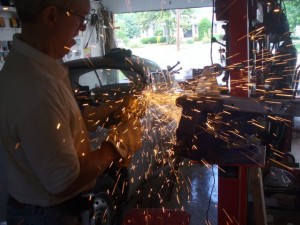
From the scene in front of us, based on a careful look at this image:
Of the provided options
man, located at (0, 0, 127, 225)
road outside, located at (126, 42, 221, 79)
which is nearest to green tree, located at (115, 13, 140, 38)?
road outside, located at (126, 42, 221, 79)

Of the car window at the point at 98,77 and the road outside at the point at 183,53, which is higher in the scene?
the road outside at the point at 183,53

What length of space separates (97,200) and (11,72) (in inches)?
80.7

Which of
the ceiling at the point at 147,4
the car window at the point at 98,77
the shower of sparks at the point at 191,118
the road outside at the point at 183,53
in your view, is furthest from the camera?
the road outside at the point at 183,53

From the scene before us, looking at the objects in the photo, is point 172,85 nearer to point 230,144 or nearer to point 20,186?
point 230,144

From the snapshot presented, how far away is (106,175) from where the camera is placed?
334 centimetres

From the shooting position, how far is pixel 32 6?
1.39 m

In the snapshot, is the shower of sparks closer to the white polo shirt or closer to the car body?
the car body

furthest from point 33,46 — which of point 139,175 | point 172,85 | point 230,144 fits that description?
point 172,85

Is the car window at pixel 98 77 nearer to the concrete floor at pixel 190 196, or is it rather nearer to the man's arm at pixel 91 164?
the concrete floor at pixel 190 196

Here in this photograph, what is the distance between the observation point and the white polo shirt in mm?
1315

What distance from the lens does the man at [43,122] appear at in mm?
1328

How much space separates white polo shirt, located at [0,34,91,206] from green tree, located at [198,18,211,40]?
25.4 ft

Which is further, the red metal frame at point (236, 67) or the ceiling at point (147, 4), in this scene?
the ceiling at point (147, 4)

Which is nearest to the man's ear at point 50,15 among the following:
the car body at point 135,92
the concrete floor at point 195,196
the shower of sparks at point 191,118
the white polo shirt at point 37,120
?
the white polo shirt at point 37,120
